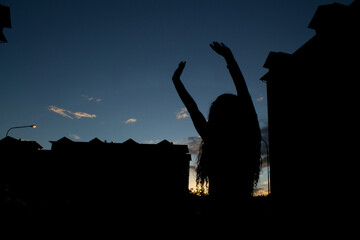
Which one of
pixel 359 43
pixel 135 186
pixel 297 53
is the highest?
pixel 297 53

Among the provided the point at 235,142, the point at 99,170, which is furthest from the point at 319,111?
the point at 99,170

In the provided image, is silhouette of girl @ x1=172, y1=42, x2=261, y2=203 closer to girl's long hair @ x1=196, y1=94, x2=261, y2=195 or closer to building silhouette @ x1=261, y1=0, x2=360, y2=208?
girl's long hair @ x1=196, y1=94, x2=261, y2=195

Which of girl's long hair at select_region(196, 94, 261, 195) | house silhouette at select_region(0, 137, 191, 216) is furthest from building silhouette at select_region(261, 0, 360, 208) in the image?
house silhouette at select_region(0, 137, 191, 216)

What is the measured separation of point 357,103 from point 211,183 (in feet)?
43.1

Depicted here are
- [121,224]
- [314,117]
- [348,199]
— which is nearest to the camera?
[121,224]

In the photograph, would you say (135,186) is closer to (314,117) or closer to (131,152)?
(131,152)

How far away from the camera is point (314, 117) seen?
1267 cm

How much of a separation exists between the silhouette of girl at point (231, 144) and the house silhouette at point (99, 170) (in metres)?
24.8

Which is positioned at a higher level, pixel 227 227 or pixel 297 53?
pixel 297 53

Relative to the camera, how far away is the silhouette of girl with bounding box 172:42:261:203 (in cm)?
113

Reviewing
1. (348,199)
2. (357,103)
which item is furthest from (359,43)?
(348,199)

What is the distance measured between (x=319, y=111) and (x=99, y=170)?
25.2 m

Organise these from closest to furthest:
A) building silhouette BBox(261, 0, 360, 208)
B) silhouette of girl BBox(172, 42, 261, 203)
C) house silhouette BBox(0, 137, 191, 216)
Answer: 1. silhouette of girl BBox(172, 42, 261, 203)
2. building silhouette BBox(261, 0, 360, 208)
3. house silhouette BBox(0, 137, 191, 216)

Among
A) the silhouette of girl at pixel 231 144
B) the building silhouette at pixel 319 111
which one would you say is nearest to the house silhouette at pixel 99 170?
the building silhouette at pixel 319 111
